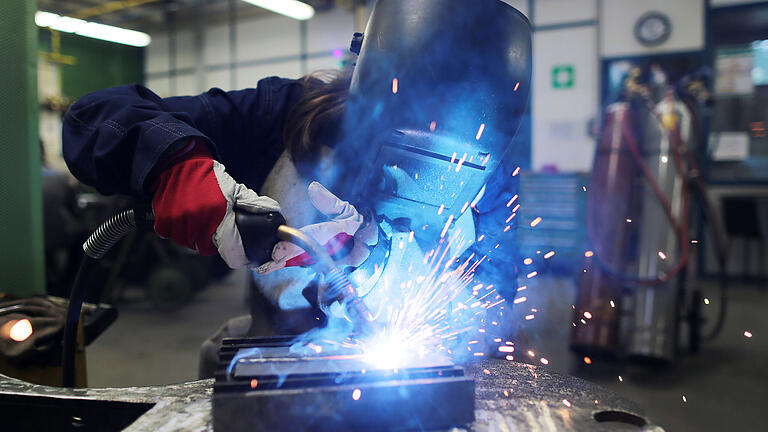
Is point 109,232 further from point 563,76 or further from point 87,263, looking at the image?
point 563,76

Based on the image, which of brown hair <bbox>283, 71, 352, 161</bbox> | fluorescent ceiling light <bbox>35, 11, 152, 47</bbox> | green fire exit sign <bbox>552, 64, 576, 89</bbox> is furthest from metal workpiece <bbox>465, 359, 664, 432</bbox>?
fluorescent ceiling light <bbox>35, 11, 152, 47</bbox>

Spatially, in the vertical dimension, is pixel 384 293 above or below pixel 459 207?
below

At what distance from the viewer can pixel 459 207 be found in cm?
71

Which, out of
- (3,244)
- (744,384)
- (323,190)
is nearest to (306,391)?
(323,190)

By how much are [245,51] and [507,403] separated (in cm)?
798

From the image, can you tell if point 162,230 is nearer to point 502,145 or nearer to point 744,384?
point 502,145

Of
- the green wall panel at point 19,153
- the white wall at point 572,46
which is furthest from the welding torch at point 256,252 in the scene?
the white wall at point 572,46

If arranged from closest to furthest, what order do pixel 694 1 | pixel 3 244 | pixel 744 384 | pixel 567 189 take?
pixel 3 244 → pixel 744 384 → pixel 567 189 → pixel 694 1

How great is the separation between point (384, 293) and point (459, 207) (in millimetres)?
257

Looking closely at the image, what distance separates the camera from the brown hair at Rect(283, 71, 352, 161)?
988 mm

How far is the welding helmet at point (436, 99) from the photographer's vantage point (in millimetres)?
610

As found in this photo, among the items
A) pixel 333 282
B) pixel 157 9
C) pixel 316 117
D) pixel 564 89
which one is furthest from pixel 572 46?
pixel 157 9

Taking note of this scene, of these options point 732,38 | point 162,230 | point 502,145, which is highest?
point 732,38

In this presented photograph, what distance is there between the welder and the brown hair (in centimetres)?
9
